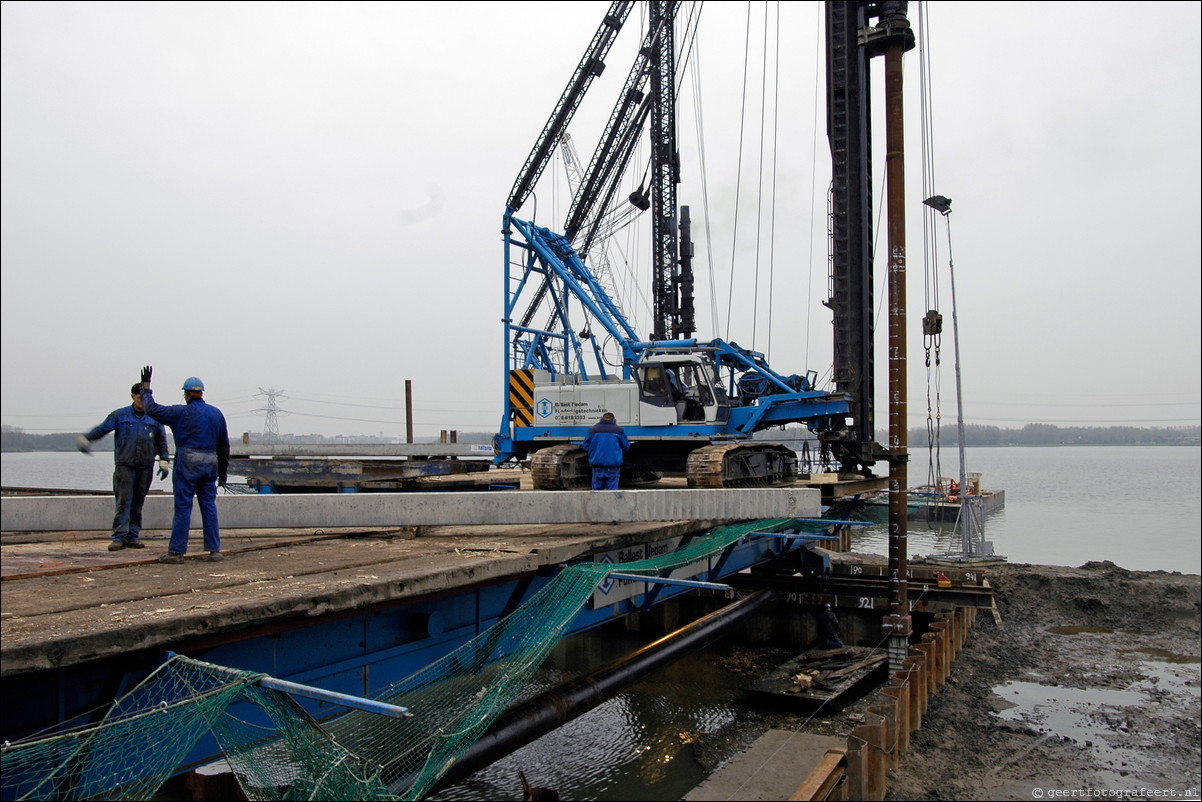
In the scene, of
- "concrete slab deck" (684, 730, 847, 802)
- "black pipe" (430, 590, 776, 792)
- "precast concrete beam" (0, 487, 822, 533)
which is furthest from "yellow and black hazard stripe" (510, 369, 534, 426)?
"precast concrete beam" (0, 487, 822, 533)

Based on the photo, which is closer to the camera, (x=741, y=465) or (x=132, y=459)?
(x=132, y=459)

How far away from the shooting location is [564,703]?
758cm

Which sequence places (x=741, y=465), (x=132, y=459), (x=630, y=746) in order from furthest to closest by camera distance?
(x=741, y=465), (x=630, y=746), (x=132, y=459)

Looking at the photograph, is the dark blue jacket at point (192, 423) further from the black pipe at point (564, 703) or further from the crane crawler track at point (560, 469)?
the crane crawler track at point (560, 469)

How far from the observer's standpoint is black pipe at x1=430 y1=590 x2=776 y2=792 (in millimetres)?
6578

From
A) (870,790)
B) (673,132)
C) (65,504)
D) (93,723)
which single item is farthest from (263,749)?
(673,132)

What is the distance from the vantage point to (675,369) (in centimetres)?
1518

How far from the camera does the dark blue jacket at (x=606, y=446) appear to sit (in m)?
10.9

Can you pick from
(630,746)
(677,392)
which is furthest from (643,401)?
(630,746)

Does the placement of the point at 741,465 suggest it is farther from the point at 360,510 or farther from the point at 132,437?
the point at 132,437

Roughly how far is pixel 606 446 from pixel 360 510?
4.20 meters

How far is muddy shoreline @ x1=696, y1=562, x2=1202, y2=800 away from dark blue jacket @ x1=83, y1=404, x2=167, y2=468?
7618 mm

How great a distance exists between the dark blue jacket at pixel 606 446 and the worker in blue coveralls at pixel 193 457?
17.4 ft

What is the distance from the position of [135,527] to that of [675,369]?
9937 mm
